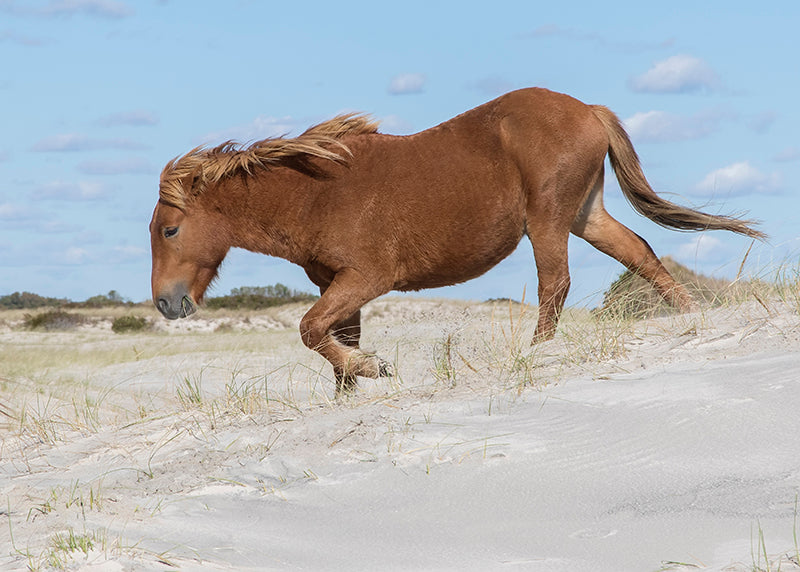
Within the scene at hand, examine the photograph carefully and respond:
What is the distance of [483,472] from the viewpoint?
4.05m

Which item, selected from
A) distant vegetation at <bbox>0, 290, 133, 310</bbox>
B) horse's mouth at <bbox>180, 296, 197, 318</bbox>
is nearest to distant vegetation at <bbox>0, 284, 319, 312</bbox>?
distant vegetation at <bbox>0, 290, 133, 310</bbox>

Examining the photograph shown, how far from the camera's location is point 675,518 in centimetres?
347

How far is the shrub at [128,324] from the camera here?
21.8 m

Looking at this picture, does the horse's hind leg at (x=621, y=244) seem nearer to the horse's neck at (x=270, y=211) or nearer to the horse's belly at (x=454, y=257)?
the horse's belly at (x=454, y=257)

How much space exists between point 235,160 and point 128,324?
53.5 feet

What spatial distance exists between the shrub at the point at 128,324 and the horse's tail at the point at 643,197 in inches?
639

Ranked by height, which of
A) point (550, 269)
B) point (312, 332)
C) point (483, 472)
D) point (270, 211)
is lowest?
point (483, 472)

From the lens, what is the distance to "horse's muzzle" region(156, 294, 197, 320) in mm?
6906

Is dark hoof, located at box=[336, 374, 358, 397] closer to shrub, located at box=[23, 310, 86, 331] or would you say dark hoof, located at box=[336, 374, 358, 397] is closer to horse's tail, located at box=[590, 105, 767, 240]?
horse's tail, located at box=[590, 105, 767, 240]

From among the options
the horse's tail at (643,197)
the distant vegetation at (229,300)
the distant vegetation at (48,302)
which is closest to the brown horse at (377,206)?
the horse's tail at (643,197)

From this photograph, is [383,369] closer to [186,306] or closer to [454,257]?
[454,257]

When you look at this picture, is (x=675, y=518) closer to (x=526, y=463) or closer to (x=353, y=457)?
(x=526, y=463)

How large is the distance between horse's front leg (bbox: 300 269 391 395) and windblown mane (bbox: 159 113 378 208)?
0.99 metres

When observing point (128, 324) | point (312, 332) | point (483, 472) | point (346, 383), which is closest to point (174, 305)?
point (312, 332)
